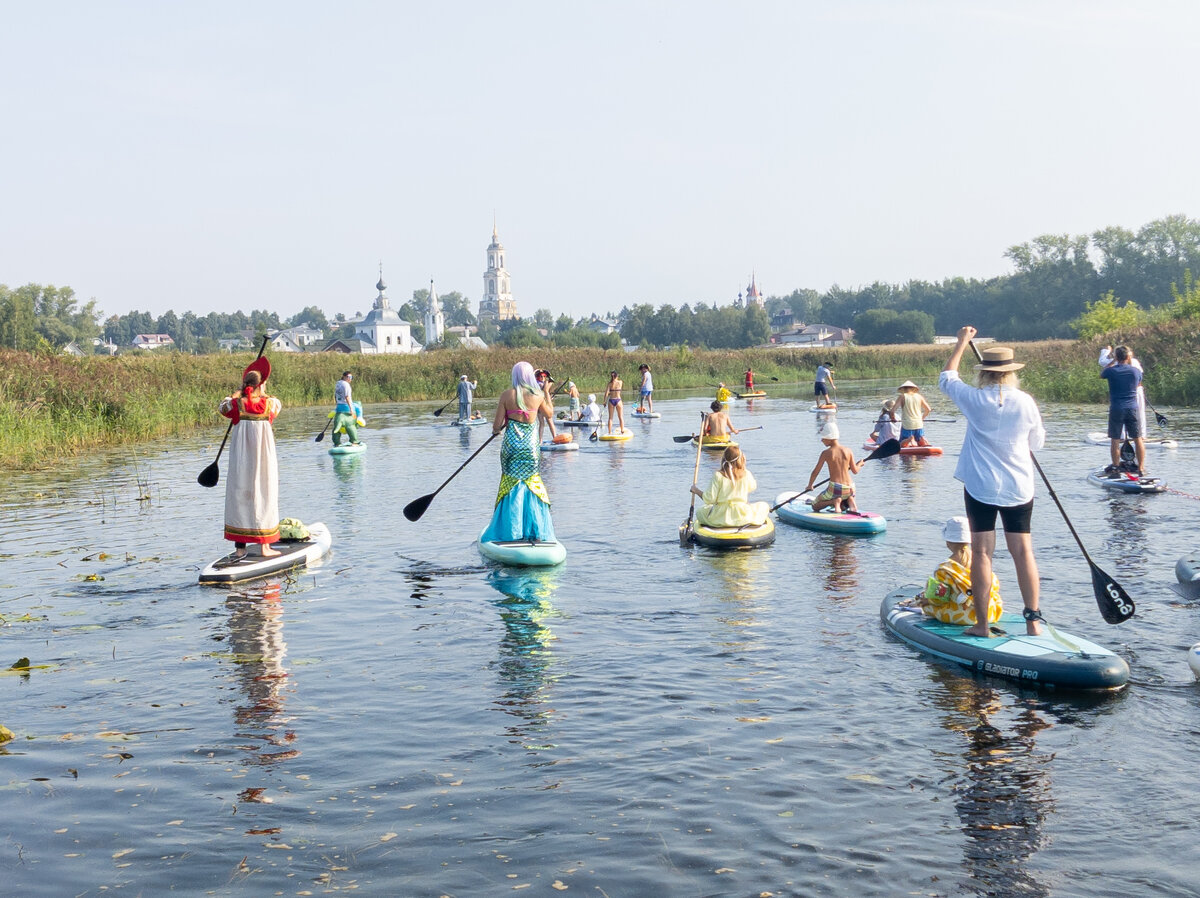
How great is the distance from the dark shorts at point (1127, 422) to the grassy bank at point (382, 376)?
21033 mm

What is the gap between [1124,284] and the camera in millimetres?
134625

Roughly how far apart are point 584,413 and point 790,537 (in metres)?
20.9

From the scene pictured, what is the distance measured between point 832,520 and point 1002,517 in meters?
6.92

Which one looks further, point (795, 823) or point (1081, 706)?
point (1081, 706)

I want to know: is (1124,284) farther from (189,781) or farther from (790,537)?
(189,781)

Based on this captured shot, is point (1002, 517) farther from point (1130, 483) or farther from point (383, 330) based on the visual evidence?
point (383, 330)

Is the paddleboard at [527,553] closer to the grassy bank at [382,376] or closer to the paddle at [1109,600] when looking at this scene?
the paddle at [1109,600]

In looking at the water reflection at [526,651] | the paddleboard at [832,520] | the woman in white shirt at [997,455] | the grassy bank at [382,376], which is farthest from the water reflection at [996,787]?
the grassy bank at [382,376]

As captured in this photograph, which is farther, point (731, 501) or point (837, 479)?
point (837, 479)

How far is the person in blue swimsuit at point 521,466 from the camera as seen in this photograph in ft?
42.8

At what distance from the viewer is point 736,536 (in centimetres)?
1428

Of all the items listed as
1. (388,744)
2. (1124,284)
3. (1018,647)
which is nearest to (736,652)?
(1018,647)

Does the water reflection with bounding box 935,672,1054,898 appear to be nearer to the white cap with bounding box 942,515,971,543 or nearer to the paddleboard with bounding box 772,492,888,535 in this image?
the white cap with bounding box 942,515,971,543

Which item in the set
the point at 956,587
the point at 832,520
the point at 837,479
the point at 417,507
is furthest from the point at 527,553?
the point at 956,587
